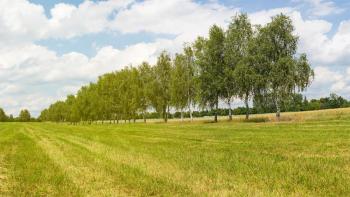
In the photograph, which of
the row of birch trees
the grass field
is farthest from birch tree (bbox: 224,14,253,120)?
the grass field

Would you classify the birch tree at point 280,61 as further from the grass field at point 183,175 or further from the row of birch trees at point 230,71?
the grass field at point 183,175

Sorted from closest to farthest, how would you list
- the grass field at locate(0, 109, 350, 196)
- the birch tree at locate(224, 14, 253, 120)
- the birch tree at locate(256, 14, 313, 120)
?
1. the grass field at locate(0, 109, 350, 196)
2. the birch tree at locate(256, 14, 313, 120)
3. the birch tree at locate(224, 14, 253, 120)

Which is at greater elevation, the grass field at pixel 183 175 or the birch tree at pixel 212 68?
the birch tree at pixel 212 68

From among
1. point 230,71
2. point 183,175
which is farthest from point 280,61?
point 183,175

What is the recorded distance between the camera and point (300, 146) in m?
21.9

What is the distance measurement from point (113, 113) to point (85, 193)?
356 feet

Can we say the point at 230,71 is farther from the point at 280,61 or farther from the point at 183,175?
the point at 183,175

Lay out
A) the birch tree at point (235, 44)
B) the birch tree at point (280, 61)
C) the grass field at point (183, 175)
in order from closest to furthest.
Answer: the grass field at point (183, 175) < the birch tree at point (280, 61) < the birch tree at point (235, 44)

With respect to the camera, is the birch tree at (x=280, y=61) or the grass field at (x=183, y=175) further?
the birch tree at (x=280, y=61)

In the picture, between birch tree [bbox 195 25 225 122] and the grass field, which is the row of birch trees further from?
the grass field

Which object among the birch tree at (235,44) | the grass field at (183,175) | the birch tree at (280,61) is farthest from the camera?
the birch tree at (235,44)

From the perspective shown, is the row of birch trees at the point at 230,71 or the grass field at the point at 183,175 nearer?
the grass field at the point at 183,175

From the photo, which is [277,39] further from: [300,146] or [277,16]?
[300,146]

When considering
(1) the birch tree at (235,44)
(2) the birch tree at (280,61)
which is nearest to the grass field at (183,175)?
(2) the birch tree at (280,61)
